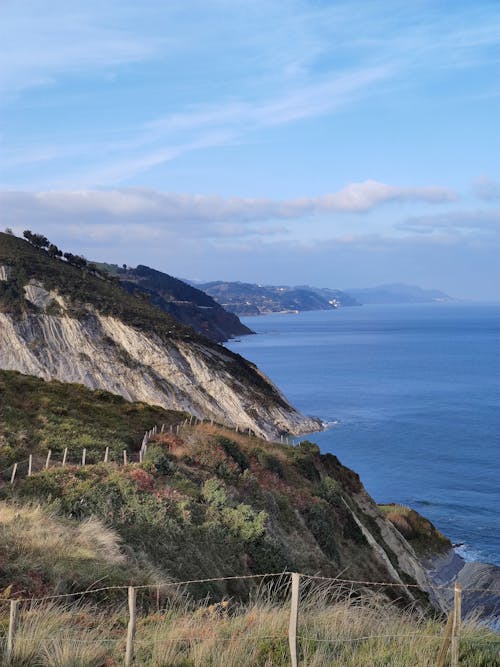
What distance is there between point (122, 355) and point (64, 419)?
175 ft

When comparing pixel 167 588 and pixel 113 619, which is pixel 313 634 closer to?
pixel 113 619

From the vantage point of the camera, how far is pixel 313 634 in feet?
30.7

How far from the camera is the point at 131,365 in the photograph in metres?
83.8

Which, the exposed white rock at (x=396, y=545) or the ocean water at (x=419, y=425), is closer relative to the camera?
the exposed white rock at (x=396, y=545)

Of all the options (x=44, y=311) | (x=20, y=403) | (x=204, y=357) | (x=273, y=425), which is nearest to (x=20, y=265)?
(x=44, y=311)

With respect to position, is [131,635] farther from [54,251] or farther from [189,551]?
[54,251]

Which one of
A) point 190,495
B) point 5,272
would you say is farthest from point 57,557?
point 5,272

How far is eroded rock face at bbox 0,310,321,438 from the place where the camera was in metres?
80.2

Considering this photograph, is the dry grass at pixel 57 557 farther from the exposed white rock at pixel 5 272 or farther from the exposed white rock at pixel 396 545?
the exposed white rock at pixel 5 272

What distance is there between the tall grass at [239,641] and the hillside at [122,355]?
69983 millimetres

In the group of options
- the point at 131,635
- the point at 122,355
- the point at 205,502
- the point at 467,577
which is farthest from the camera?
the point at 122,355

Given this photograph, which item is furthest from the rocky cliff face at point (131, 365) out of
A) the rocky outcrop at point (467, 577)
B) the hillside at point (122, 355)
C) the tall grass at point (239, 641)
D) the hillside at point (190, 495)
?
→ the tall grass at point (239, 641)

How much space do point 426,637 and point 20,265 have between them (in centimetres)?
9330

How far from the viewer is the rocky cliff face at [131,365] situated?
8031 centimetres
